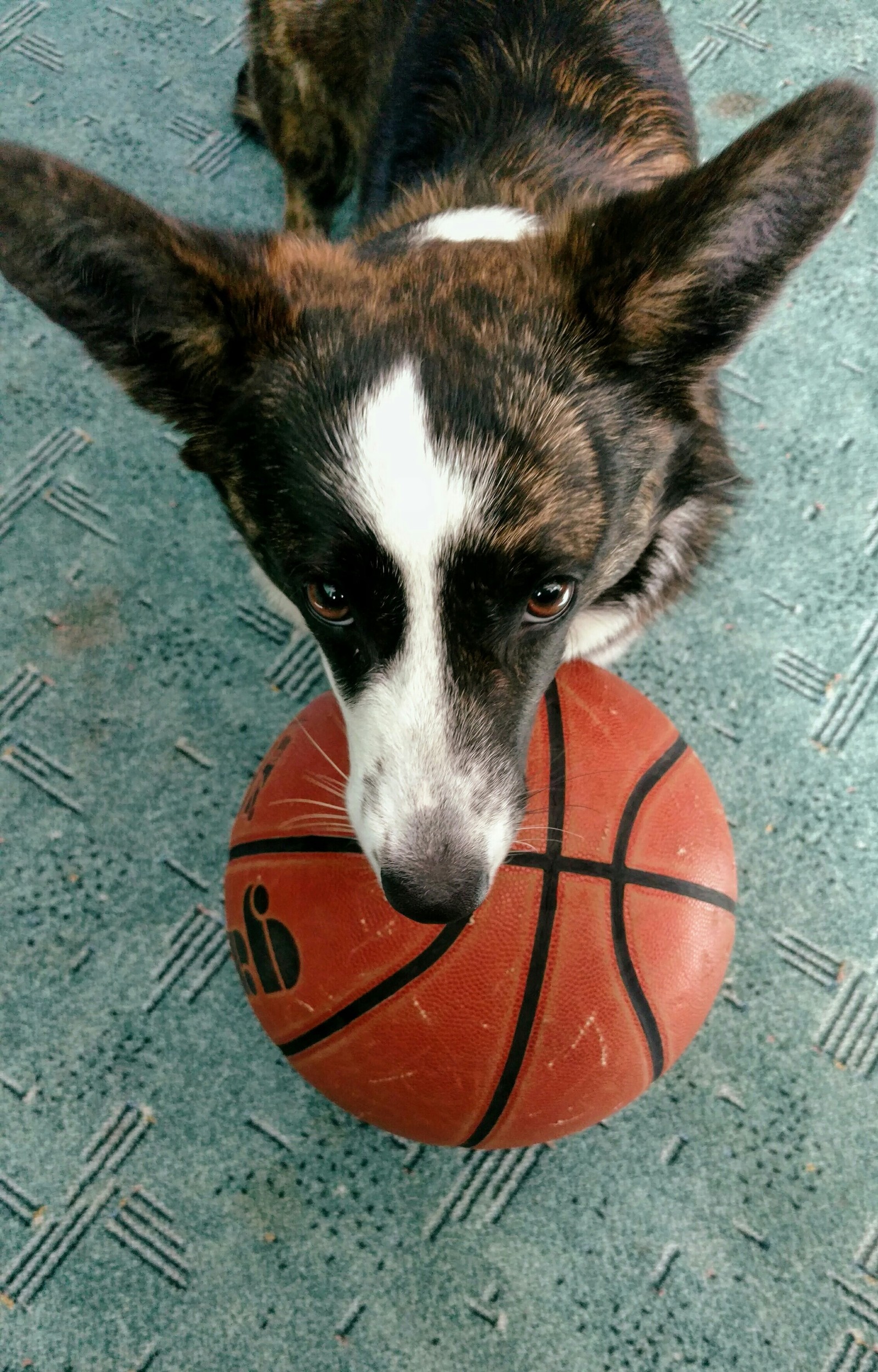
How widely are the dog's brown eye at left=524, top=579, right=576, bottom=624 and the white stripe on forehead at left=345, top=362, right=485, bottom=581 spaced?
189 mm

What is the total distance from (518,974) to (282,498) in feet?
2.62

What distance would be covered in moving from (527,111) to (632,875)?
1603 mm

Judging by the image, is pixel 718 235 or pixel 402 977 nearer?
pixel 718 235

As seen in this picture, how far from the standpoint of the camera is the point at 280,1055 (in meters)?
2.21

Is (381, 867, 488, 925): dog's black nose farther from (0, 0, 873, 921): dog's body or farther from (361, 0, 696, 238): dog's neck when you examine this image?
(361, 0, 696, 238): dog's neck

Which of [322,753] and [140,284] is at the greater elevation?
[140,284]

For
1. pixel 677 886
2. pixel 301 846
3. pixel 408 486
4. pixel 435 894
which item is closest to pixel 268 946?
pixel 301 846

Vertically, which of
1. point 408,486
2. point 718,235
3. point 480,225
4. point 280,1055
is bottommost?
point 280,1055

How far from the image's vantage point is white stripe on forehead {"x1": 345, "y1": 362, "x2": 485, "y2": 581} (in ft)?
4.48

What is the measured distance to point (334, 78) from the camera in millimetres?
3045

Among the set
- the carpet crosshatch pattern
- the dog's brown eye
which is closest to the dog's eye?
the dog's brown eye

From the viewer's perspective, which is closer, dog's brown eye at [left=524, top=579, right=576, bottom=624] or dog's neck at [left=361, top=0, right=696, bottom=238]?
dog's brown eye at [left=524, top=579, right=576, bottom=624]

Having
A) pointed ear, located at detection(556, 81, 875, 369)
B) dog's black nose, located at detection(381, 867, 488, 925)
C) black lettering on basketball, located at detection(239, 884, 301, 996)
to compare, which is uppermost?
pointed ear, located at detection(556, 81, 875, 369)

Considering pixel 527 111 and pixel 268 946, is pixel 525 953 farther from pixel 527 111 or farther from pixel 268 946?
pixel 527 111
